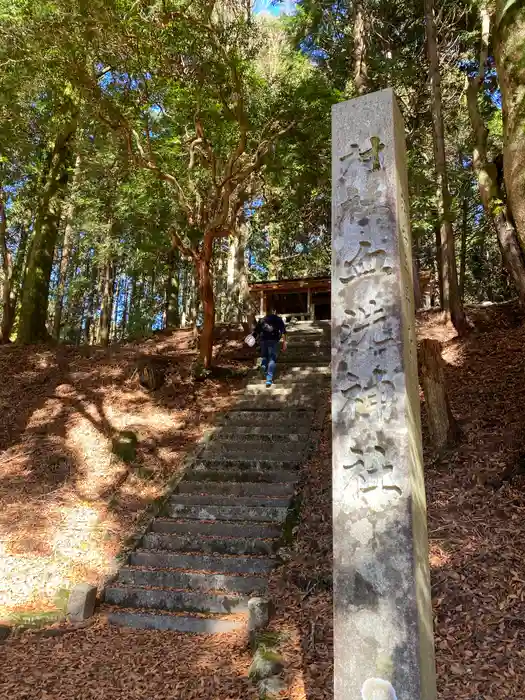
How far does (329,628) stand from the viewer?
4.44 m

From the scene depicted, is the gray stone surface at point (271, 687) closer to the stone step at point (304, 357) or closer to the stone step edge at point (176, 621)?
the stone step edge at point (176, 621)

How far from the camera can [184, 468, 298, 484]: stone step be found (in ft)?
24.0

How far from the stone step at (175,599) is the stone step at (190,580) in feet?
0.32

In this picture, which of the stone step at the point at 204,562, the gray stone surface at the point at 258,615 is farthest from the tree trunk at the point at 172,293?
the gray stone surface at the point at 258,615

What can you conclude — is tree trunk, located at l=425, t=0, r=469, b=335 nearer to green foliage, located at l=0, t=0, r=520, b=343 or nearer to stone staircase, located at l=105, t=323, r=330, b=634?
green foliage, located at l=0, t=0, r=520, b=343

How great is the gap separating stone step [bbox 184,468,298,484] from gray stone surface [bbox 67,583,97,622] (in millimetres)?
2465

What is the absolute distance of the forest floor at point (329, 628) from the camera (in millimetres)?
3803

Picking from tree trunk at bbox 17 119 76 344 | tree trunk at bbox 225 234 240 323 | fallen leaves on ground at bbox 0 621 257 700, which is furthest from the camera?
tree trunk at bbox 225 234 240 323

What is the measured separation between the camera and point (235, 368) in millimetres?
12766

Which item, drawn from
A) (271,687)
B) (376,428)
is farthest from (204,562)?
(376,428)

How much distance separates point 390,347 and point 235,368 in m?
9.74

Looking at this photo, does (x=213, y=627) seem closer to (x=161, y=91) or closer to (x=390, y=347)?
(x=390, y=347)

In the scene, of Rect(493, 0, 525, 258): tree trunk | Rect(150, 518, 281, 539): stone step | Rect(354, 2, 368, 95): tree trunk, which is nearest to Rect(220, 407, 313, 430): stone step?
Rect(150, 518, 281, 539): stone step

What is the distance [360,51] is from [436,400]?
8.96 metres
